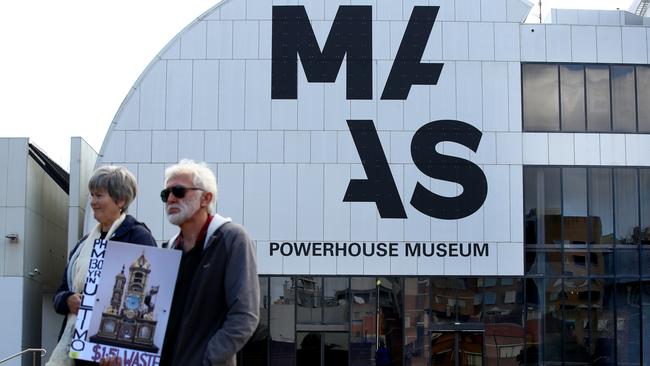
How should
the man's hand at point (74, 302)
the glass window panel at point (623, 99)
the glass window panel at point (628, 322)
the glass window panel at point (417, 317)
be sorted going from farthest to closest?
the glass window panel at point (623, 99) < the glass window panel at point (628, 322) < the glass window panel at point (417, 317) < the man's hand at point (74, 302)

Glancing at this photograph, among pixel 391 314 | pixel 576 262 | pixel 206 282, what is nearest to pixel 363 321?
pixel 391 314

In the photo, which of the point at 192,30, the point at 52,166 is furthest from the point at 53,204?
the point at 192,30

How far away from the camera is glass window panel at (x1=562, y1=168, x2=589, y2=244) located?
29967mm

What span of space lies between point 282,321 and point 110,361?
23608 mm

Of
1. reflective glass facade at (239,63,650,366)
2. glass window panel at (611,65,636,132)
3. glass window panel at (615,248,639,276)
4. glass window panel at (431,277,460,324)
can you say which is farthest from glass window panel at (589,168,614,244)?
glass window panel at (431,277,460,324)

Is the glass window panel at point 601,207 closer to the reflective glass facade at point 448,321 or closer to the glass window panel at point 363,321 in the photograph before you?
the reflective glass facade at point 448,321

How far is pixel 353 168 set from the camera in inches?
1179

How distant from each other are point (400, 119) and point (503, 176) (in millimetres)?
3113

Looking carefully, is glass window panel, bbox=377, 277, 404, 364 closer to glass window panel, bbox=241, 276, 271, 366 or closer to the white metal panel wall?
the white metal panel wall

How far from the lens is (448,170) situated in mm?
30047

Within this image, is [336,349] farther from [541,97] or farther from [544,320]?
[541,97]

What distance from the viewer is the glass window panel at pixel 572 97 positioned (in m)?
30.4

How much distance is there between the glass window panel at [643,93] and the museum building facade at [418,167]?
0.05 metres

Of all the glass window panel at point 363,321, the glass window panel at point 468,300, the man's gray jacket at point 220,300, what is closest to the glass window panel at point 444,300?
the glass window panel at point 468,300
